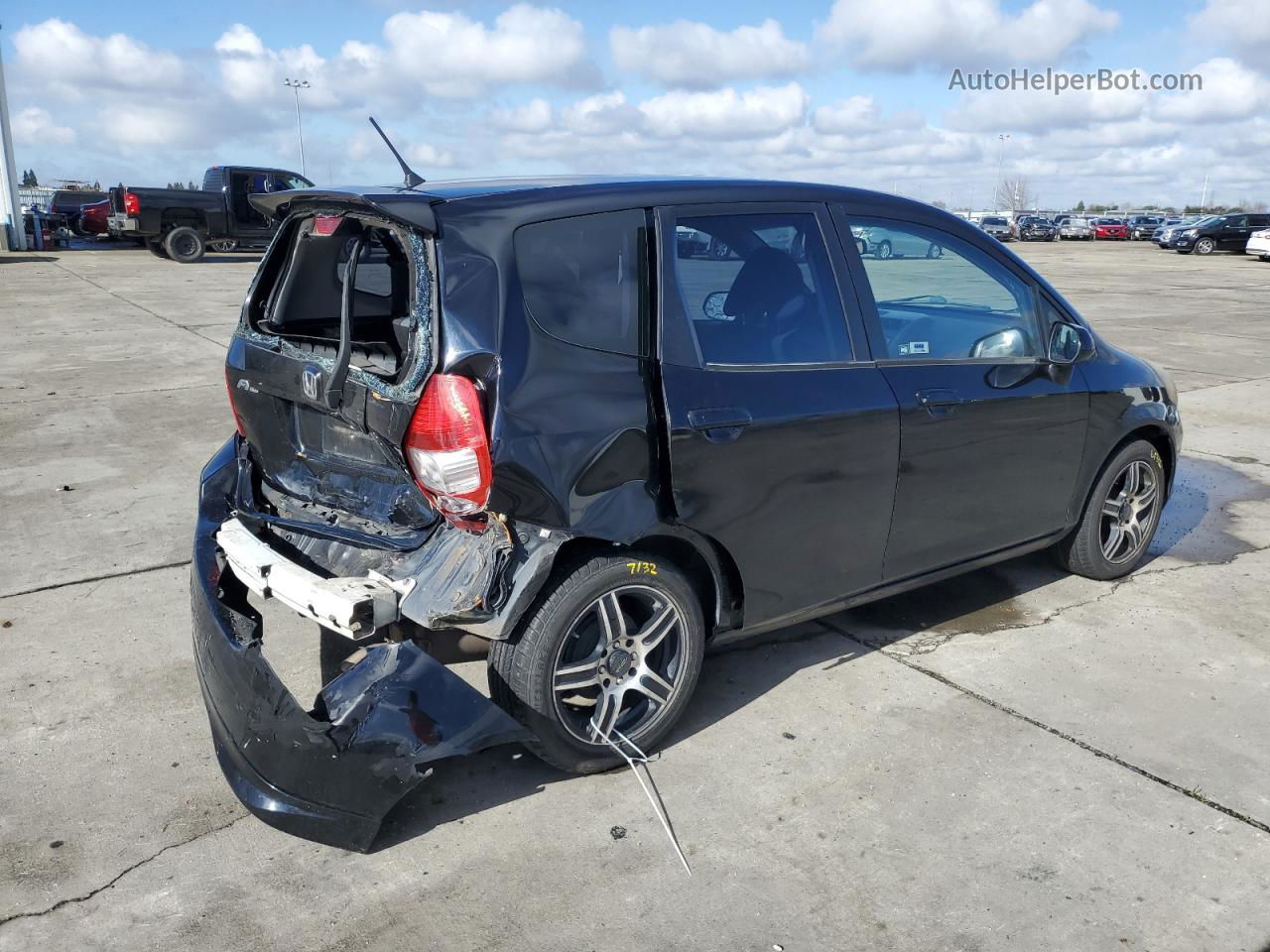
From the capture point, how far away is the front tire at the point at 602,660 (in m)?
3.03

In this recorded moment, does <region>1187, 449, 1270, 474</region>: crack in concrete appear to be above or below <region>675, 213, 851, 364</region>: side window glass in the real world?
below

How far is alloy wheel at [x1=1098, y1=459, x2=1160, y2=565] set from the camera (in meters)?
4.86

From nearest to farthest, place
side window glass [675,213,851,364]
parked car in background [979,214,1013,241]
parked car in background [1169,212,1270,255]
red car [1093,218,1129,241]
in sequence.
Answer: side window glass [675,213,851,364] → parked car in background [1169,212,1270,255] → parked car in background [979,214,1013,241] → red car [1093,218,1129,241]

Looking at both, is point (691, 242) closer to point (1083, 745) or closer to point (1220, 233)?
point (1083, 745)

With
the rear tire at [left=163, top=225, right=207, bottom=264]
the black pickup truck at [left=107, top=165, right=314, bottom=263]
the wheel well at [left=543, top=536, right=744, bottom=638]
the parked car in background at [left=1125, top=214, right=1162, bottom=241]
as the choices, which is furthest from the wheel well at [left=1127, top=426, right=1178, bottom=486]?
the parked car in background at [left=1125, top=214, right=1162, bottom=241]

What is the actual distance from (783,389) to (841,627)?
1383mm

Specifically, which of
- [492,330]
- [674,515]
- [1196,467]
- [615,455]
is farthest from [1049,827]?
[1196,467]

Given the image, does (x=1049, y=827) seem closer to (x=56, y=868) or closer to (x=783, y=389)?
(x=783, y=389)

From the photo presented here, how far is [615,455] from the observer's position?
121 inches

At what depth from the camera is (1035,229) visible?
53250mm

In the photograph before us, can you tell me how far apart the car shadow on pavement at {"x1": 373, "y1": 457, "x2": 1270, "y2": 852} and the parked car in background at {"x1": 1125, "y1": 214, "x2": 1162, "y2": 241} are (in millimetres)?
54625

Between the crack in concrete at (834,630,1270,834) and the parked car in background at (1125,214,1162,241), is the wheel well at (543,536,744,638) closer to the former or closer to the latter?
the crack in concrete at (834,630,1270,834)

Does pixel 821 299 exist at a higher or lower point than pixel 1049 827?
higher

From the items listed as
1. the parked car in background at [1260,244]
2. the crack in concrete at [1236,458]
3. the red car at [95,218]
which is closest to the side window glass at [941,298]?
the crack in concrete at [1236,458]
